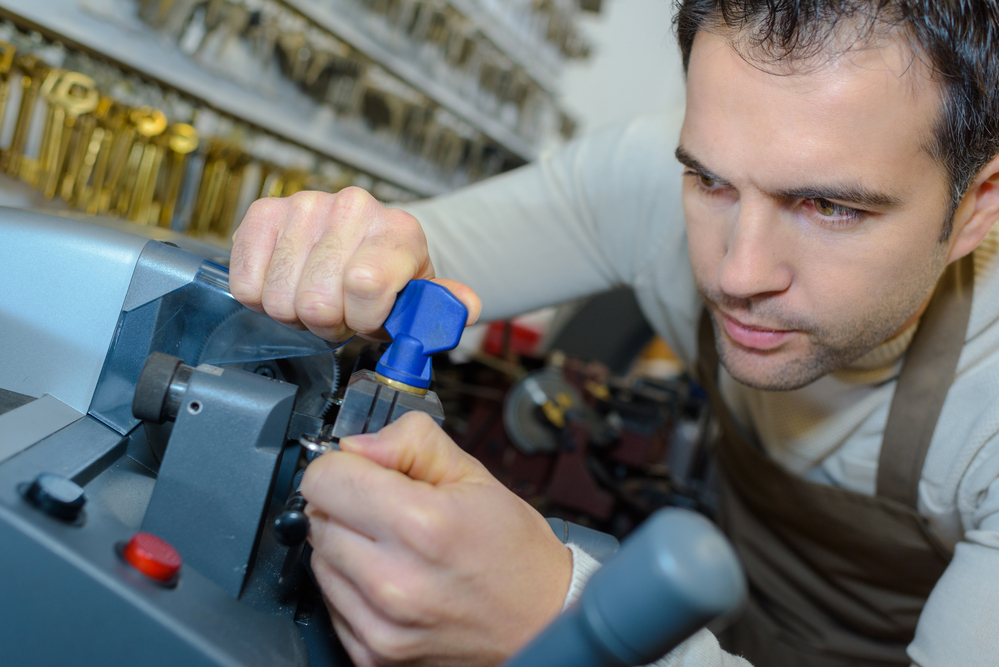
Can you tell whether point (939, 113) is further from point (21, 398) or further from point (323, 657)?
point (21, 398)

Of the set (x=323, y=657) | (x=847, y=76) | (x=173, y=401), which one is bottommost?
(x=323, y=657)

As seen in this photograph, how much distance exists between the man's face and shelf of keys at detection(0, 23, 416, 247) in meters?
0.98

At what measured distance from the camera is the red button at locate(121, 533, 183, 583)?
0.37m

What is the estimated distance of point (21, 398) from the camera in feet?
1.62

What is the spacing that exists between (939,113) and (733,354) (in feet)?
1.05

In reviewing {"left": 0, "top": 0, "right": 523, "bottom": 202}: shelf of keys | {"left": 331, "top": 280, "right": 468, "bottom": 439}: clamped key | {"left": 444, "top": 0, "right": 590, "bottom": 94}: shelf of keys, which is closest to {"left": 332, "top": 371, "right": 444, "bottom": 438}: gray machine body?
{"left": 331, "top": 280, "right": 468, "bottom": 439}: clamped key

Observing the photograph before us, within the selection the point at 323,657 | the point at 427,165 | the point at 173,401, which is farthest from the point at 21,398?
the point at 427,165

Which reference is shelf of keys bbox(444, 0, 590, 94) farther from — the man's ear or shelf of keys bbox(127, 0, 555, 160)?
the man's ear

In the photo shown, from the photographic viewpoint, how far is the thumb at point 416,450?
412 mm

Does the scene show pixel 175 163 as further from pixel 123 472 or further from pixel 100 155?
pixel 123 472

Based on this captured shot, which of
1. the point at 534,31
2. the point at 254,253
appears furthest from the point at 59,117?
the point at 534,31

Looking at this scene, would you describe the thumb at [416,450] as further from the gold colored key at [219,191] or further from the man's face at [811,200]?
the gold colored key at [219,191]

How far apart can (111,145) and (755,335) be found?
3.62 ft

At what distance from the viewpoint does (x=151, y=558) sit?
0.37m
